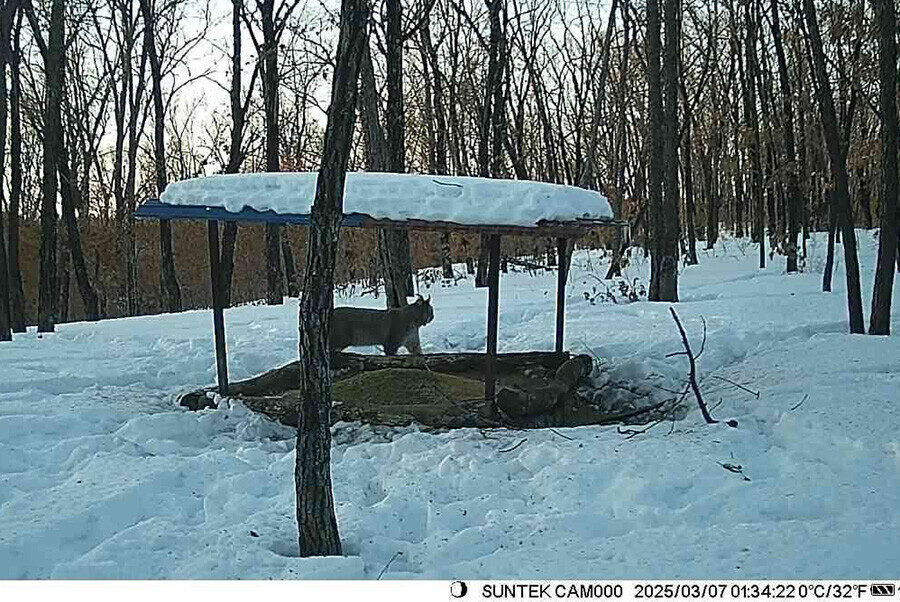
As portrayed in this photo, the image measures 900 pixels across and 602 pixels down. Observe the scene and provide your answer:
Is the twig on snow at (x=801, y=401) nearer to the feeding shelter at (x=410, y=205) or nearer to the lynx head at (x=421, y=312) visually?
the feeding shelter at (x=410, y=205)

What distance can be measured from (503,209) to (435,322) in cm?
560

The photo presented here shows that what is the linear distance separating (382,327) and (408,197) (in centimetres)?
286

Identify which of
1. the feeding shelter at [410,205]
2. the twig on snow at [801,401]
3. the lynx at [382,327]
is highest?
the feeding shelter at [410,205]

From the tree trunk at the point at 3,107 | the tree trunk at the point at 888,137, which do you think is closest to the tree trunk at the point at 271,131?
the tree trunk at the point at 3,107


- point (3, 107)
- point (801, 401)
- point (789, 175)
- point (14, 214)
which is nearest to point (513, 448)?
point (801, 401)

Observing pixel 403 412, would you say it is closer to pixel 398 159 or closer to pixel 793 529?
pixel 793 529

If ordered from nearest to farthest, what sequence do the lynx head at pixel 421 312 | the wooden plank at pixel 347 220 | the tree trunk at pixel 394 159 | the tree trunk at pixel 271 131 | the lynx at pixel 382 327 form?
the wooden plank at pixel 347 220 < the lynx at pixel 382 327 < the lynx head at pixel 421 312 < the tree trunk at pixel 394 159 < the tree trunk at pixel 271 131

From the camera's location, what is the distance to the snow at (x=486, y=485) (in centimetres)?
373

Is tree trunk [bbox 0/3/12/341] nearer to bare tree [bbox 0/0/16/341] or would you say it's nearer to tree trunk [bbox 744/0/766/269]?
bare tree [bbox 0/0/16/341]

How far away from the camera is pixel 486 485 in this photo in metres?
4.89

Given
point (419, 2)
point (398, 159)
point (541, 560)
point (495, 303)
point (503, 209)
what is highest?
point (419, 2)

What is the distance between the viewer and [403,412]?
6.46m

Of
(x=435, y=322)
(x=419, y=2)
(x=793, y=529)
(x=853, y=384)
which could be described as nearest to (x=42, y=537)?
(x=793, y=529)

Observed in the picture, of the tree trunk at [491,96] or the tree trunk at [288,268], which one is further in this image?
the tree trunk at [288,268]
